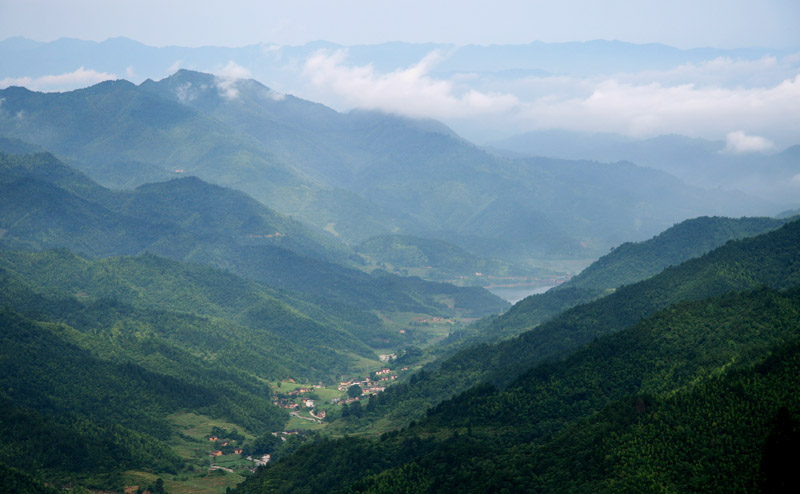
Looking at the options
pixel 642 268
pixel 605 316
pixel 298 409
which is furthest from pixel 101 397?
pixel 642 268

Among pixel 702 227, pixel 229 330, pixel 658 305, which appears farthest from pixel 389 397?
pixel 702 227

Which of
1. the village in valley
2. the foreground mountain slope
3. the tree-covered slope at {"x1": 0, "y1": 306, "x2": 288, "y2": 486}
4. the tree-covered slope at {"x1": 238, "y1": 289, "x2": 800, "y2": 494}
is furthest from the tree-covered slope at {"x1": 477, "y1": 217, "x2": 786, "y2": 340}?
the tree-covered slope at {"x1": 238, "y1": 289, "x2": 800, "y2": 494}

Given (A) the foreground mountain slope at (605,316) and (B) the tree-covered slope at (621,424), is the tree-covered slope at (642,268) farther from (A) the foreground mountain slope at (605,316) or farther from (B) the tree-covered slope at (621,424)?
(B) the tree-covered slope at (621,424)

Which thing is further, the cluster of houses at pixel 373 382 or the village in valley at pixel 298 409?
the cluster of houses at pixel 373 382

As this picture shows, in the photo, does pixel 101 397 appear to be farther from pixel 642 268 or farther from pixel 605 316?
pixel 642 268

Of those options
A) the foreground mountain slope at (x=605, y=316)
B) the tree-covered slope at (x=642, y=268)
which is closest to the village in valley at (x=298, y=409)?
the foreground mountain slope at (x=605, y=316)
